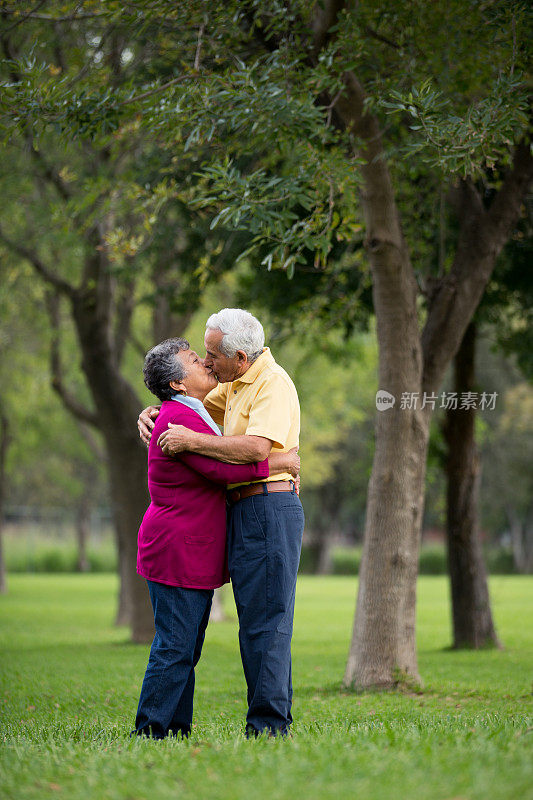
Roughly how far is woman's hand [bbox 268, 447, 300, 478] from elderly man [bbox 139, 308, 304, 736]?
0.04m

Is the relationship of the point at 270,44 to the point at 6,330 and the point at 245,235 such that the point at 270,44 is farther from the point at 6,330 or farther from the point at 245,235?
the point at 6,330

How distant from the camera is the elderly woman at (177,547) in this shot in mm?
4684

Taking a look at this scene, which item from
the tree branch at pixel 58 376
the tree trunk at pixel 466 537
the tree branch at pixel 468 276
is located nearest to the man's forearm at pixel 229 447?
the tree branch at pixel 468 276

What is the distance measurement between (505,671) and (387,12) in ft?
23.1

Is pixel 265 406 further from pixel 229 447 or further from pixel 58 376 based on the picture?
pixel 58 376

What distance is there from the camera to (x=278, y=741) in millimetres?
4449

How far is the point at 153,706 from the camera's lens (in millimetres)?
4738

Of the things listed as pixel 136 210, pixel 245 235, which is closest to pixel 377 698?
pixel 136 210

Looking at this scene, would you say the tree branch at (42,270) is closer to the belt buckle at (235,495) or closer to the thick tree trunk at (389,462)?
the thick tree trunk at (389,462)

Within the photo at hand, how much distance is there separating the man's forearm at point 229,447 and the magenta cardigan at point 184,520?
0.20 ft

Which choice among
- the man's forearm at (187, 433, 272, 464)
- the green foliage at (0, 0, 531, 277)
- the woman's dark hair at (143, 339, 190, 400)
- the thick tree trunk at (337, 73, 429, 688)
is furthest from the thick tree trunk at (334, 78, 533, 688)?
the man's forearm at (187, 433, 272, 464)

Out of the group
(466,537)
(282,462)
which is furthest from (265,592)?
(466,537)

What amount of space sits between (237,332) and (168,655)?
171 cm

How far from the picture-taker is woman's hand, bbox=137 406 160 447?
5000 millimetres
